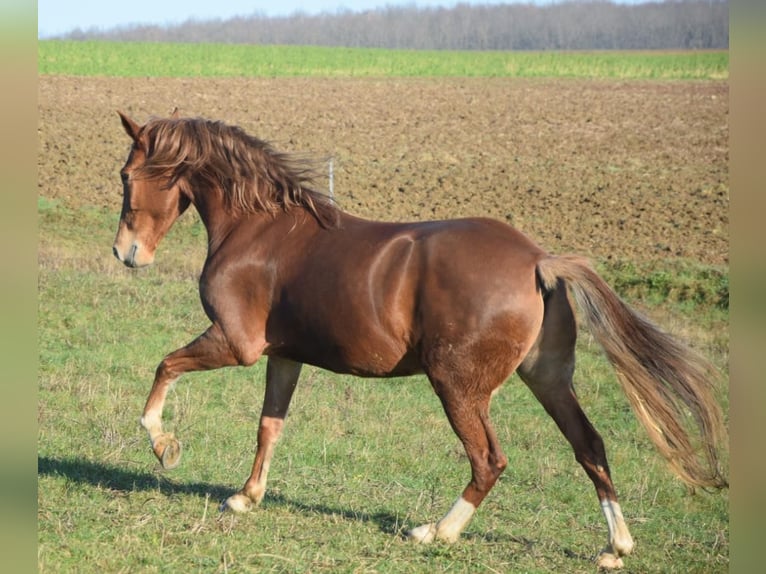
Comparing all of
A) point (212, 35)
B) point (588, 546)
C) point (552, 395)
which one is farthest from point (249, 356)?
point (212, 35)

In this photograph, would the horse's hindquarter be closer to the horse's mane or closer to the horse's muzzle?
the horse's mane

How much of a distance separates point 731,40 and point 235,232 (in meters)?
4.63

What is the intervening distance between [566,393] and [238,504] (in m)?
1.97

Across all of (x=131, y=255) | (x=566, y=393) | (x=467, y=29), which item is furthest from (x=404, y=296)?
(x=467, y=29)

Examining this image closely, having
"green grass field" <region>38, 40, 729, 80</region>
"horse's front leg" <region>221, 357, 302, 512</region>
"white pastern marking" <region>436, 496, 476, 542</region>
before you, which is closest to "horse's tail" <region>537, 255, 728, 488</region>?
"white pastern marking" <region>436, 496, 476, 542</region>

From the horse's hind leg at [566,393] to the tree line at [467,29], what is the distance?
72.2 m

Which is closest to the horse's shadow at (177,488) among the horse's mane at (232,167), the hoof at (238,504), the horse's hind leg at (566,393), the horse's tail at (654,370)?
the hoof at (238,504)

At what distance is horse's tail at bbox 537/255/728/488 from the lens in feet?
16.1

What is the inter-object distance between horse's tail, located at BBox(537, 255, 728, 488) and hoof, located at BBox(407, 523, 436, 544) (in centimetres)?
123

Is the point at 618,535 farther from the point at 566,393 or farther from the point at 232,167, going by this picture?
the point at 232,167

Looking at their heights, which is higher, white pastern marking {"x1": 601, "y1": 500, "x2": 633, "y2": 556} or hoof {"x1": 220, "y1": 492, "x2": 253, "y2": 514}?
white pastern marking {"x1": 601, "y1": 500, "x2": 633, "y2": 556}

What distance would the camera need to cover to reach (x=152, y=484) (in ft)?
19.9

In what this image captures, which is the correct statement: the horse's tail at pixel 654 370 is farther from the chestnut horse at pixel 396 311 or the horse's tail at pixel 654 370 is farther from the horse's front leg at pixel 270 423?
the horse's front leg at pixel 270 423

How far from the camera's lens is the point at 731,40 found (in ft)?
4.52
